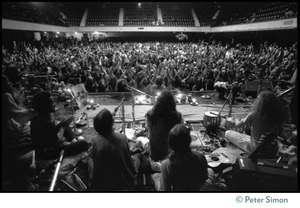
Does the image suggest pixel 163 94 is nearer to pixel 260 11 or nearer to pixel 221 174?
pixel 221 174

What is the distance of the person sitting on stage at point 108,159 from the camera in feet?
6.34

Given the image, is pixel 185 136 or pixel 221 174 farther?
pixel 221 174

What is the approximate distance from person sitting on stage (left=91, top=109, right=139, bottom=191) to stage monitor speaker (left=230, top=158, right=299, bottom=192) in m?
1.12

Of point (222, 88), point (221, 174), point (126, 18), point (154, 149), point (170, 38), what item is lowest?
point (221, 174)

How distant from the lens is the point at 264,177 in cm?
204

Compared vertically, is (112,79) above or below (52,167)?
above

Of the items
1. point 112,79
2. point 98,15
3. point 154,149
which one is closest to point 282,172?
point 154,149

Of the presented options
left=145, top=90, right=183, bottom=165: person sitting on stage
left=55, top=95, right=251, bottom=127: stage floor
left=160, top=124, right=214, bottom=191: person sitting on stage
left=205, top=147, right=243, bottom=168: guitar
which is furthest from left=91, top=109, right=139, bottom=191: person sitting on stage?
left=55, top=95, right=251, bottom=127: stage floor

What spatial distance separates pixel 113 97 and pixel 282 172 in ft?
15.4

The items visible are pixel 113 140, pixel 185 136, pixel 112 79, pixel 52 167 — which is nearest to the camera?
pixel 185 136

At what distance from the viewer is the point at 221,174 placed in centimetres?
264

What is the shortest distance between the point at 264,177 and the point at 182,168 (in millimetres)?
986

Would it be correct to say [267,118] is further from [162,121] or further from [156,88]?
[156,88]

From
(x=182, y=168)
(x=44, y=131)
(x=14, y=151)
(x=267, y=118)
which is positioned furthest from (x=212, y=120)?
(x=14, y=151)
